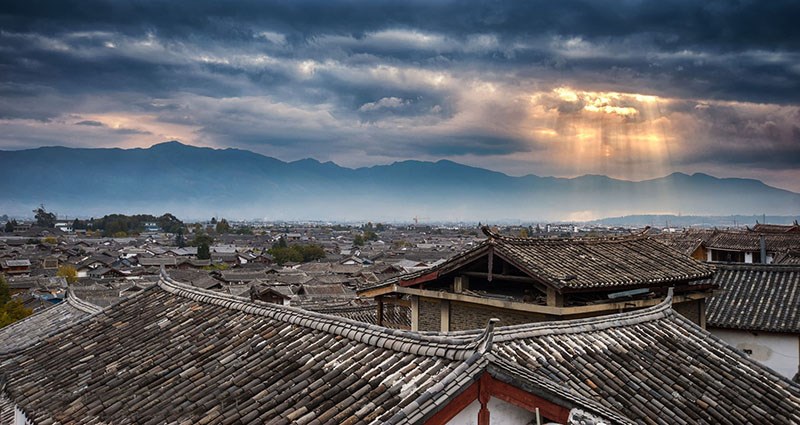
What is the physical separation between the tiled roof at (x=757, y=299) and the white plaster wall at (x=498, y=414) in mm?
14306

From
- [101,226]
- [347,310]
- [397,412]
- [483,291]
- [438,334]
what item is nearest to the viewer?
[397,412]

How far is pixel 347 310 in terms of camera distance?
25547mm

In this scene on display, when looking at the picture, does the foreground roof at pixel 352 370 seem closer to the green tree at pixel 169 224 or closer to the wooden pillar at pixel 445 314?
the wooden pillar at pixel 445 314

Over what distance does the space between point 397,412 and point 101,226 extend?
186792mm

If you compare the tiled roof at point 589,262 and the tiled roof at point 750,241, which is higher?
the tiled roof at point 589,262

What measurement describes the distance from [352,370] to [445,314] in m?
8.01

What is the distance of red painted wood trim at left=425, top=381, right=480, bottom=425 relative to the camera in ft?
17.4

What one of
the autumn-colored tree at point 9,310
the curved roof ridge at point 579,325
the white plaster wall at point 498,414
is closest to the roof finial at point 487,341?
the white plaster wall at point 498,414

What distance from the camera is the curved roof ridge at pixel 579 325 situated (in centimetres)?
809

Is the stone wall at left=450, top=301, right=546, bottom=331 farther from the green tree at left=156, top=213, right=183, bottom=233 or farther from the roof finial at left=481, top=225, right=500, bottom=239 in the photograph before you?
the green tree at left=156, top=213, right=183, bottom=233

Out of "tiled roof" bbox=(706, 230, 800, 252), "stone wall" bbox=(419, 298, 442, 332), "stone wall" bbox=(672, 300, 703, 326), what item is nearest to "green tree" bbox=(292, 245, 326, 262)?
"tiled roof" bbox=(706, 230, 800, 252)

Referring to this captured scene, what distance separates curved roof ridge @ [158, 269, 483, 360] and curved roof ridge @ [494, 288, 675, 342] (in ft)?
3.46

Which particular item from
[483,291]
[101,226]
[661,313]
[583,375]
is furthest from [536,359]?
[101,226]

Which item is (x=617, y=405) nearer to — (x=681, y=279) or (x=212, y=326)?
(x=212, y=326)
